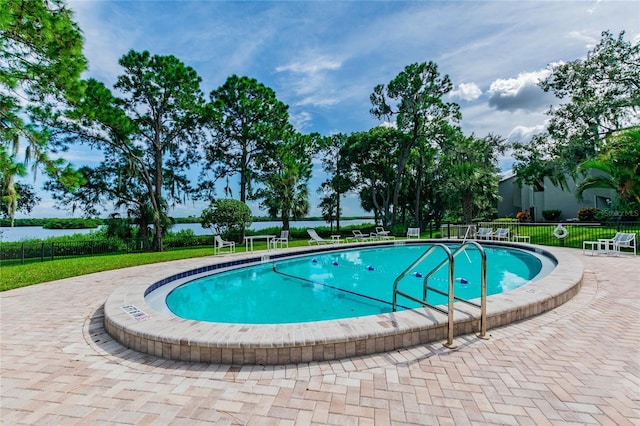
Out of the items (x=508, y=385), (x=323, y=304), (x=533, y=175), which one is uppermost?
(x=533, y=175)

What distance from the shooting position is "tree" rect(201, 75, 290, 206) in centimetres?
1973

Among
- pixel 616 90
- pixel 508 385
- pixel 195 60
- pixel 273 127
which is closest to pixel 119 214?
pixel 195 60

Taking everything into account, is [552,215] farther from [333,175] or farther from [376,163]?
[333,175]

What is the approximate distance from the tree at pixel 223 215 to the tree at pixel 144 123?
3.01 m

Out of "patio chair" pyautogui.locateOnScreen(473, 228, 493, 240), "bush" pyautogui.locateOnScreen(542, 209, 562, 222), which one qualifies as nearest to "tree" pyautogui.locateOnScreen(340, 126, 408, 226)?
"patio chair" pyautogui.locateOnScreen(473, 228, 493, 240)

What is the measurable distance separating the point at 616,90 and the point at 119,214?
28781 millimetres

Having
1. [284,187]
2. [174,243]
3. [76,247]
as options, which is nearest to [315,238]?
[284,187]

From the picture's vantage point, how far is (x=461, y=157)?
77.7ft

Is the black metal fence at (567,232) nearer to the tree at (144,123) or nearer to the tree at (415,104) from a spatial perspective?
the tree at (415,104)

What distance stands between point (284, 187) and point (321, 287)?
13562 mm

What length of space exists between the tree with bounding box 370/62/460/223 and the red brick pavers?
751 inches

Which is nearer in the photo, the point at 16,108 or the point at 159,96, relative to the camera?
the point at 16,108

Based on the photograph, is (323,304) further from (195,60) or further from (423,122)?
(423,122)

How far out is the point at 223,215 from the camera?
599 inches
